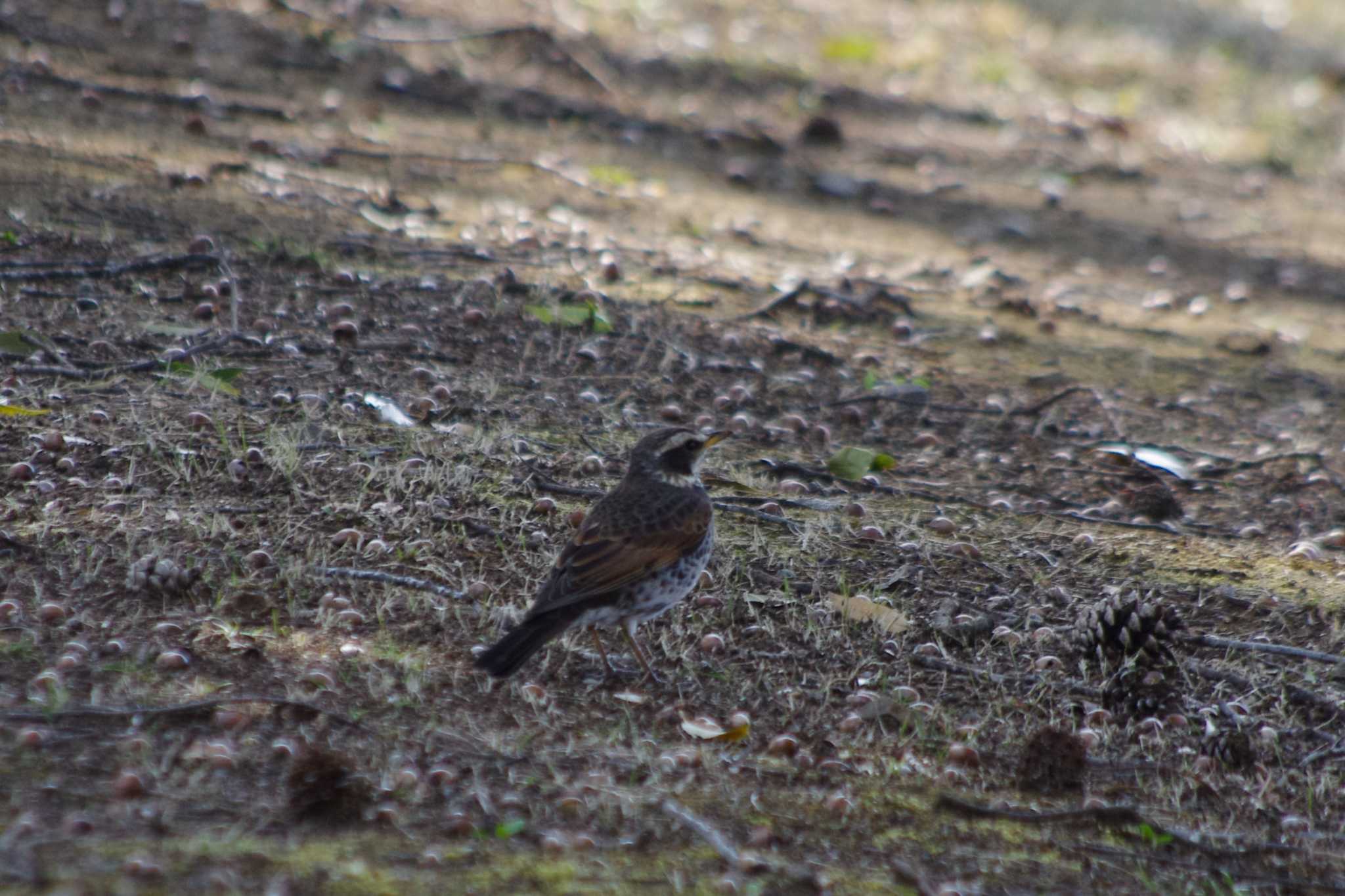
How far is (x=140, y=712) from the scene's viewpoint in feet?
16.8

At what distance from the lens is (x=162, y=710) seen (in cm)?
511

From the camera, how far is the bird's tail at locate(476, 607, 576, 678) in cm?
557

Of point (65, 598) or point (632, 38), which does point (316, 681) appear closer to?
point (65, 598)

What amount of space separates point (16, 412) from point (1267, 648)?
6.62 m

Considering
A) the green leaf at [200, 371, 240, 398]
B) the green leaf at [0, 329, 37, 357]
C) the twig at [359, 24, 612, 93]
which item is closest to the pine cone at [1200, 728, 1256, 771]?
the green leaf at [200, 371, 240, 398]

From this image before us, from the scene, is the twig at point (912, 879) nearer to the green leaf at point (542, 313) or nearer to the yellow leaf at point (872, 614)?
the yellow leaf at point (872, 614)

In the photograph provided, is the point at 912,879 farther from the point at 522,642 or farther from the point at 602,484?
the point at 602,484

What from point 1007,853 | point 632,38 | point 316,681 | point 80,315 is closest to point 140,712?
point 316,681

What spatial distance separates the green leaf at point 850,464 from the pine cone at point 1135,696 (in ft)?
8.15

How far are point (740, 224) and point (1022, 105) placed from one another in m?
7.86

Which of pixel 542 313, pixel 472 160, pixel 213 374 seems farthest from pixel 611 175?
pixel 213 374

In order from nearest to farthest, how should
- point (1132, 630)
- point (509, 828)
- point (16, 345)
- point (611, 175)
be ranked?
point (509, 828), point (1132, 630), point (16, 345), point (611, 175)

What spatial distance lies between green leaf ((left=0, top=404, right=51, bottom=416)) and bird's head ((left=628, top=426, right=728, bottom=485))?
3.27 meters

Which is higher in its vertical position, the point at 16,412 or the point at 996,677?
the point at 16,412
